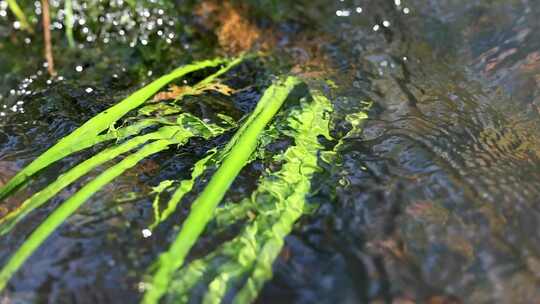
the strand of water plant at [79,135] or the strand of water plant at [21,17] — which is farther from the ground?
the strand of water plant at [21,17]

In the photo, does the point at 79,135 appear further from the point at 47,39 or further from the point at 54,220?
the point at 47,39


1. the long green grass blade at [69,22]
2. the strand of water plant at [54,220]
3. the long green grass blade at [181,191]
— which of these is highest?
the long green grass blade at [69,22]

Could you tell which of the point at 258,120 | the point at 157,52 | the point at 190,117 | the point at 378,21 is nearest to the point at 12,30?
the point at 157,52

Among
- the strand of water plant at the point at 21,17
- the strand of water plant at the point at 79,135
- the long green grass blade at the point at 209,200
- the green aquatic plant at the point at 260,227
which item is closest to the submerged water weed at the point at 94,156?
the strand of water plant at the point at 79,135

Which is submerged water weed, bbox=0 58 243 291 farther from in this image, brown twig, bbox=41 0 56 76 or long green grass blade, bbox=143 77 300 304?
brown twig, bbox=41 0 56 76

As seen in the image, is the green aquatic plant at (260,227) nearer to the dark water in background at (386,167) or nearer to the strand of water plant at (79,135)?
the dark water in background at (386,167)

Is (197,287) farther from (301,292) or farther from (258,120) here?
(258,120)

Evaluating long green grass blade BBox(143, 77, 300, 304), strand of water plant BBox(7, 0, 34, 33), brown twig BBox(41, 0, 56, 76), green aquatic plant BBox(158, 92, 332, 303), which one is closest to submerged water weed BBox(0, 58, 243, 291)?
long green grass blade BBox(143, 77, 300, 304)
